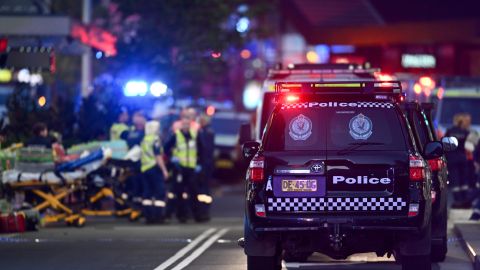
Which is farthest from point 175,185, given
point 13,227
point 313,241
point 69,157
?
point 313,241

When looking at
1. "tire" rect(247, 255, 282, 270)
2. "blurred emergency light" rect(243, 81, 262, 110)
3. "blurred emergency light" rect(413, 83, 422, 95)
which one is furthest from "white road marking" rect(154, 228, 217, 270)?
"blurred emergency light" rect(243, 81, 262, 110)

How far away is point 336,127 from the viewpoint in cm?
1420

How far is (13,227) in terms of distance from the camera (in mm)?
21219

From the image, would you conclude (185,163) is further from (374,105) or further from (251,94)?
(251,94)

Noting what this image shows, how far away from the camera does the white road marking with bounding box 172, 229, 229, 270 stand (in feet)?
54.1

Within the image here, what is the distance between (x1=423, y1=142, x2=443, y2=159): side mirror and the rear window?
0.59 metres

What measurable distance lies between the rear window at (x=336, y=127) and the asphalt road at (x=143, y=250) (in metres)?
2.57

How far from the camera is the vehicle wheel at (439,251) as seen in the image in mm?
16875

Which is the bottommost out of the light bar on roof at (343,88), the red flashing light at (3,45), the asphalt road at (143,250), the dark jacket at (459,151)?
the asphalt road at (143,250)

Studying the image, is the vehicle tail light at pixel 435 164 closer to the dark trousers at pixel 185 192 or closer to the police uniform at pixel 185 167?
the police uniform at pixel 185 167

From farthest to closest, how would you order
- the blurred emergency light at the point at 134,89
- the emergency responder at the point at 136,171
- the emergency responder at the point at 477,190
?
the blurred emergency light at the point at 134,89 → the emergency responder at the point at 136,171 → the emergency responder at the point at 477,190

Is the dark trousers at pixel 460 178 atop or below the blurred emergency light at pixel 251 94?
below

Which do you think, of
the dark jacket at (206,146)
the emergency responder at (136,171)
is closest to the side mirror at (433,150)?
the emergency responder at (136,171)

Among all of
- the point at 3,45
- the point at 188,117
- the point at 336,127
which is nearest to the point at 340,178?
the point at 336,127
